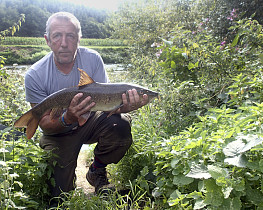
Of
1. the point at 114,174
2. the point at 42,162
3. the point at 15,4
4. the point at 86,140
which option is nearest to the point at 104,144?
the point at 86,140

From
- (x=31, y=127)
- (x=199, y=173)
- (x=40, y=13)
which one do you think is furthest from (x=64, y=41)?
(x=40, y=13)

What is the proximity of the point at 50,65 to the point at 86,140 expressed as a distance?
2.98 ft

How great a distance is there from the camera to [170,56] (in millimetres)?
3428

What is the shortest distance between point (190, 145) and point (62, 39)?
5.79ft

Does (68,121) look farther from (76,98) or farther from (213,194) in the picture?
(213,194)

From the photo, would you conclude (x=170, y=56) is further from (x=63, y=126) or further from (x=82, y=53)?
(x=63, y=126)

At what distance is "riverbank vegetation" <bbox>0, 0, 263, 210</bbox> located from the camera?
1660 mm

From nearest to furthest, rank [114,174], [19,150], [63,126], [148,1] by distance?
[19,150] → [63,126] → [114,174] → [148,1]

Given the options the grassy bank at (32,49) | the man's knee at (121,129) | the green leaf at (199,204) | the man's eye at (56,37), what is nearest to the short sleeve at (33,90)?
the man's eye at (56,37)

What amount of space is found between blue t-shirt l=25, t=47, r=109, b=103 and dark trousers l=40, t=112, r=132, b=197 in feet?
1.46

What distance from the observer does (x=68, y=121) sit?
276cm

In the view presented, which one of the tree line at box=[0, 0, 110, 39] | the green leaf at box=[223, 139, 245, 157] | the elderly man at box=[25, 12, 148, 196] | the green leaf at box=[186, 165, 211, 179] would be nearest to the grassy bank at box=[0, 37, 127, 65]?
the tree line at box=[0, 0, 110, 39]

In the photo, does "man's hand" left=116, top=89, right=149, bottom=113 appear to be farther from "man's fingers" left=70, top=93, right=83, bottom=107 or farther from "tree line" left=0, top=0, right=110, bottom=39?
"tree line" left=0, top=0, right=110, bottom=39

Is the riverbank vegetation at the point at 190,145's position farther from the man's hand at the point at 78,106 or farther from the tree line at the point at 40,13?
the tree line at the point at 40,13
